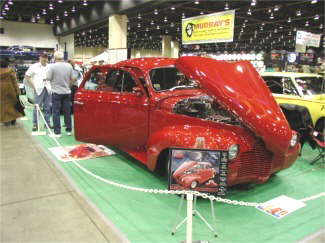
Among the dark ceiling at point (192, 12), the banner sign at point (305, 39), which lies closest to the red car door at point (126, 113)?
the dark ceiling at point (192, 12)

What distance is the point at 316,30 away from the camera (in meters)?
24.9

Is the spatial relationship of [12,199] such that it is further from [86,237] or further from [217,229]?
[217,229]

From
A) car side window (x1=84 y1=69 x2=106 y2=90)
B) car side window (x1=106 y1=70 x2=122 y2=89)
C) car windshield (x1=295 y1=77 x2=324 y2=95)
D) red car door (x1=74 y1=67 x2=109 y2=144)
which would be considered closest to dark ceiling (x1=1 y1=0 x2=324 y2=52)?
car windshield (x1=295 y1=77 x2=324 y2=95)

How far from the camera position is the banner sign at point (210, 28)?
885 centimetres

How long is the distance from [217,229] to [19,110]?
6.59 metres

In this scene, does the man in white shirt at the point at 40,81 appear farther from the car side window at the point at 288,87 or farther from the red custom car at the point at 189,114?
the car side window at the point at 288,87

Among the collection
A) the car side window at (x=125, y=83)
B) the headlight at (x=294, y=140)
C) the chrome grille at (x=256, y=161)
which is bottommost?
the chrome grille at (x=256, y=161)

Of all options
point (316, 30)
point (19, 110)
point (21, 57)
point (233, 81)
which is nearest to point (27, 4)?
point (21, 57)

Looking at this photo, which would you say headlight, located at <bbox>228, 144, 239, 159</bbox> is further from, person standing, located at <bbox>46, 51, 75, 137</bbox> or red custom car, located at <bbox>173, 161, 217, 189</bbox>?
person standing, located at <bbox>46, 51, 75, 137</bbox>

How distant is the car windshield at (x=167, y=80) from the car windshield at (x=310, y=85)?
3360 mm

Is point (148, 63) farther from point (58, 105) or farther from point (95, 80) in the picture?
point (58, 105)

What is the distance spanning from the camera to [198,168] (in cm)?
265

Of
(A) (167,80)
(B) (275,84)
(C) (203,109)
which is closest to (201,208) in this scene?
(C) (203,109)

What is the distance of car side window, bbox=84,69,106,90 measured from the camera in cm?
543
